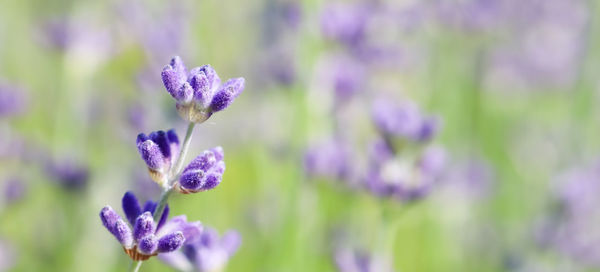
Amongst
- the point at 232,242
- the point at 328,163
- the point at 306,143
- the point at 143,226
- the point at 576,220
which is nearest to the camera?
the point at 143,226

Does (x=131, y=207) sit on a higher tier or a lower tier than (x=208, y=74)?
lower

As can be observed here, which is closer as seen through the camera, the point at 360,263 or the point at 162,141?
the point at 162,141

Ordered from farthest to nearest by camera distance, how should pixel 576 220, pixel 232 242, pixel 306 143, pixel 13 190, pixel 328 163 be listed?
pixel 576 220 → pixel 328 163 → pixel 13 190 → pixel 306 143 → pixel 232 242

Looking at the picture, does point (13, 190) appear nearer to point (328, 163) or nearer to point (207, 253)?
point (328, 163)

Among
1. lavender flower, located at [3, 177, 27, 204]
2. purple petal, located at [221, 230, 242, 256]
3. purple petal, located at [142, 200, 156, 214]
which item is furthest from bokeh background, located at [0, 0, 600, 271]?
purple petal, located at [142, 200, 156, 214]

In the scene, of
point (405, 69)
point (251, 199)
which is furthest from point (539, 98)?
point (251, 199)

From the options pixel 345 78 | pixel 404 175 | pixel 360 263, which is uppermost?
pixel 345 78

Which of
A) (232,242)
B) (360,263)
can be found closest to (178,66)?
(232,242)
